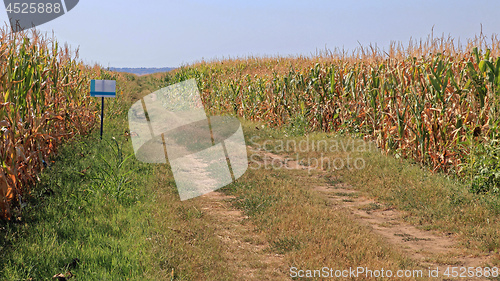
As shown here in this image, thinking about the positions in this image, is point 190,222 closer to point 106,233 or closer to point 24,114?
point 106,233

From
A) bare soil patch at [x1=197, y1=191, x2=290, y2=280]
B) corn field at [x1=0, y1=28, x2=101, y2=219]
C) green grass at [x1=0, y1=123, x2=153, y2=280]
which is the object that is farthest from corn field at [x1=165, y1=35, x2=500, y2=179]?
corn field at [x1=0, y1=28, x2=101, y2=219]

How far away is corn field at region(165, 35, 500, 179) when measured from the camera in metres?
7.80

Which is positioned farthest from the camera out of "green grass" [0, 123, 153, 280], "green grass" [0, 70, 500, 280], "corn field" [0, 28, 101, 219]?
"corn field" [0, 28, 101, 219]

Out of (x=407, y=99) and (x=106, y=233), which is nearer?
(x=106, y=233)

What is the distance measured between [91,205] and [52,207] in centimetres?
54

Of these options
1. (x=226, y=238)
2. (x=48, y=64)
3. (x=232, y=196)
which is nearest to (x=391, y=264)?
(x=226, y=238)

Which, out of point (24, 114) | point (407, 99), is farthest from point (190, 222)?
point (407, 99)

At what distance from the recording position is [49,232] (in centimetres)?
487

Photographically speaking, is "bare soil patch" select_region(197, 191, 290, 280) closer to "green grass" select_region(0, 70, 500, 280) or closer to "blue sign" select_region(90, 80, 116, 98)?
"green grass" select_region(0, 70, 500, 280)

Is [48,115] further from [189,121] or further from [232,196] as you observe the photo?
[189,121]

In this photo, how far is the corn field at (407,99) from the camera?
7805 mm

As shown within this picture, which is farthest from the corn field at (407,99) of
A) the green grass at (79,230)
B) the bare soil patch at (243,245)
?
the green grass at (79,230)

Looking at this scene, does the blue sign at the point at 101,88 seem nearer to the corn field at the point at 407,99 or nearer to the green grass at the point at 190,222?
the green grass at the point at 190,222

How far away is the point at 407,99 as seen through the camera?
29.6 ft
